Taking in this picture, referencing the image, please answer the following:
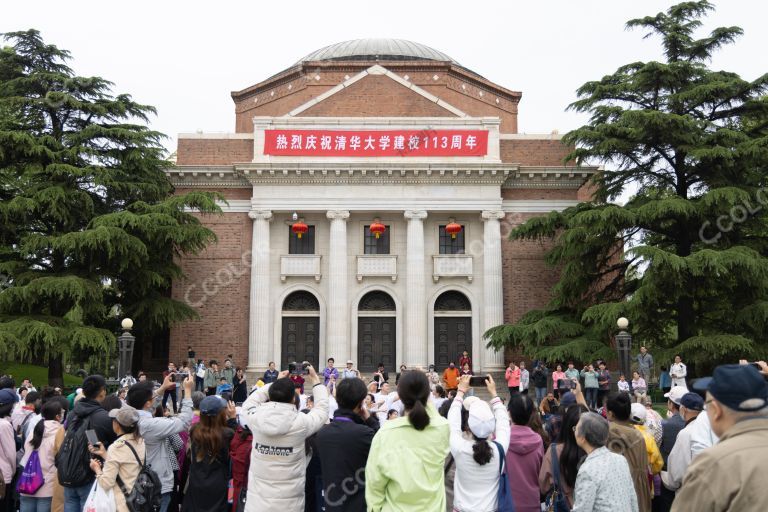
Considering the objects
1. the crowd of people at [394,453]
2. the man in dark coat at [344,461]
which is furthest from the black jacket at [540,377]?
the man in dark coat at [344,461]

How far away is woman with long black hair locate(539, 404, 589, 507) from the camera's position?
19.2 ft

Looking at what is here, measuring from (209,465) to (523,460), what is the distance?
289cm

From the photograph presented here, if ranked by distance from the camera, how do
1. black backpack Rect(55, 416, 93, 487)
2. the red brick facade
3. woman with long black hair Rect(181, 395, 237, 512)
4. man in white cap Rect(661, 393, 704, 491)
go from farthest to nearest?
the red brick facade, black backpack Rect(55, 416, 93, 487), woman with long black hair Rect(181, 395, 237, 512), man in white cap Rect(661, 393, 704, 491)

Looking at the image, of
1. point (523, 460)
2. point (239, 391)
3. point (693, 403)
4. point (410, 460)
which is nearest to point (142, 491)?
point (410, 460)

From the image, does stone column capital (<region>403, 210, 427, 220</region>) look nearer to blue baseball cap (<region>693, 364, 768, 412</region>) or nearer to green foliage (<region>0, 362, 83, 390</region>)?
green foliage (<region>0, 362, 83, 390</region>)

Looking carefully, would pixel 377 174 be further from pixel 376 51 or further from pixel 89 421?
pixel 89 421

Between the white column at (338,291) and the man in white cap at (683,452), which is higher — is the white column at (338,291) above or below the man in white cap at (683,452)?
above

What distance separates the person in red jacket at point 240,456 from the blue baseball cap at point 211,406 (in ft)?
1.29

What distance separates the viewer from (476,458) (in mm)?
5406

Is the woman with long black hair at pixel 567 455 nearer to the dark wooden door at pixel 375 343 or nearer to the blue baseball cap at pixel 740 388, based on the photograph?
the blue baseball cap at pixel 740 388

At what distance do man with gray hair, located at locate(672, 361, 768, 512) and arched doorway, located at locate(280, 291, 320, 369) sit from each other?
2822cm

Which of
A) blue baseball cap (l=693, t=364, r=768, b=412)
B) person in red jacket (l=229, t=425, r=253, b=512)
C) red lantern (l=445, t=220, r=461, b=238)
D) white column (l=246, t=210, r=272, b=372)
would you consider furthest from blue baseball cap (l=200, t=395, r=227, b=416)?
red lantern (l=445, t=220, r=461, b=238)

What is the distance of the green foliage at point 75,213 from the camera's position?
81.4 feet

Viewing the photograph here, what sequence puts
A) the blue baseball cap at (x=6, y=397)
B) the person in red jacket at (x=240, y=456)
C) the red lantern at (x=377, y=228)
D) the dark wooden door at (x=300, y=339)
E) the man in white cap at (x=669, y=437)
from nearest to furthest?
the person in red jacket at (x=240, y=456), the man in white cap at (x=669, y=437), the blue baseball cap at (x=6, y=397), the red lantern at (x=377, y=228), the dark wooden door at (x=300, y=339)
